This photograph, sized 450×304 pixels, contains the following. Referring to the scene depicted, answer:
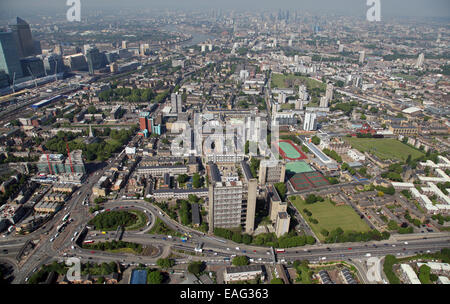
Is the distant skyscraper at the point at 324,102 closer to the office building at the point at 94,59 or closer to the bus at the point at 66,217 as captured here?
the bus at the point at 66,217

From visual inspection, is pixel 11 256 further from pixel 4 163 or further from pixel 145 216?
A: pixel 4 163

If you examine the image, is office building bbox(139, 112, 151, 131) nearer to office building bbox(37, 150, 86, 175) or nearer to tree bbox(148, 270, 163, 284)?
office building bbox(37, 150, 86, 175)

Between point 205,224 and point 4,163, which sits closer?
point 205,224

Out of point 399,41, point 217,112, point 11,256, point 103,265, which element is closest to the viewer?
point 103,265

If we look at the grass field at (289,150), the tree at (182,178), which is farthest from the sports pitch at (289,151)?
the tree at (182,178)

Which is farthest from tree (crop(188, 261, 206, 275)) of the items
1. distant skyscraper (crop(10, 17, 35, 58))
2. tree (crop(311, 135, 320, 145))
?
distant skyscraper (crop(10, 17, 35, 58))

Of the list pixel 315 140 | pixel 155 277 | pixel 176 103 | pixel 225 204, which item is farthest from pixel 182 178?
pixel 176 103
